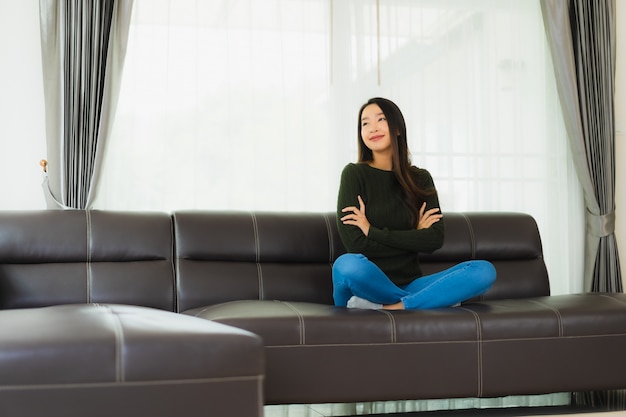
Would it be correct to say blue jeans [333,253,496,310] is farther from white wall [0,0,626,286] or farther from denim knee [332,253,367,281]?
white wall [0,0,626,286]

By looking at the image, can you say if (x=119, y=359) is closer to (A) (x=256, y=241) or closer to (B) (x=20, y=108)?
(A) (x=256, y=241)

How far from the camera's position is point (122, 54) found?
3811mm

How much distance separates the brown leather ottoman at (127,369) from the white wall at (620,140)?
11.4 ft

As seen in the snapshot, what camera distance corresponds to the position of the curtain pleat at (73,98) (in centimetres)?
370

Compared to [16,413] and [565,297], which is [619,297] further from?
[16,413]

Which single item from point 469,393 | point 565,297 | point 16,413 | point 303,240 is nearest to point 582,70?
point 565,297

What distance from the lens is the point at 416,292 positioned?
3.18m

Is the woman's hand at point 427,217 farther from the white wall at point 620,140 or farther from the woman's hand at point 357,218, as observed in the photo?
the white wall at point 620,140

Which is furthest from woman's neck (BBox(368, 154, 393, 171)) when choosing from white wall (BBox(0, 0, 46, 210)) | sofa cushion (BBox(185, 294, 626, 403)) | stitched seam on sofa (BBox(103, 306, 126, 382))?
stitched seam on sofa (BBox(103, 306, 126, 382))

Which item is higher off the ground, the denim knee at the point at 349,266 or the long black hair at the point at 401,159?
the long black hair at the point at 401,159

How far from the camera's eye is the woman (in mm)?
3121

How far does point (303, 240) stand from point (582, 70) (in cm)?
200

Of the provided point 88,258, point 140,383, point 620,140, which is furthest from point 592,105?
point 140,383

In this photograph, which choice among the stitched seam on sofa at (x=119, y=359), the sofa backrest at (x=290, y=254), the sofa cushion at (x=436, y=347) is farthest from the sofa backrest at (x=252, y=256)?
the stitched seam on sofa at (x=119, y=359)
